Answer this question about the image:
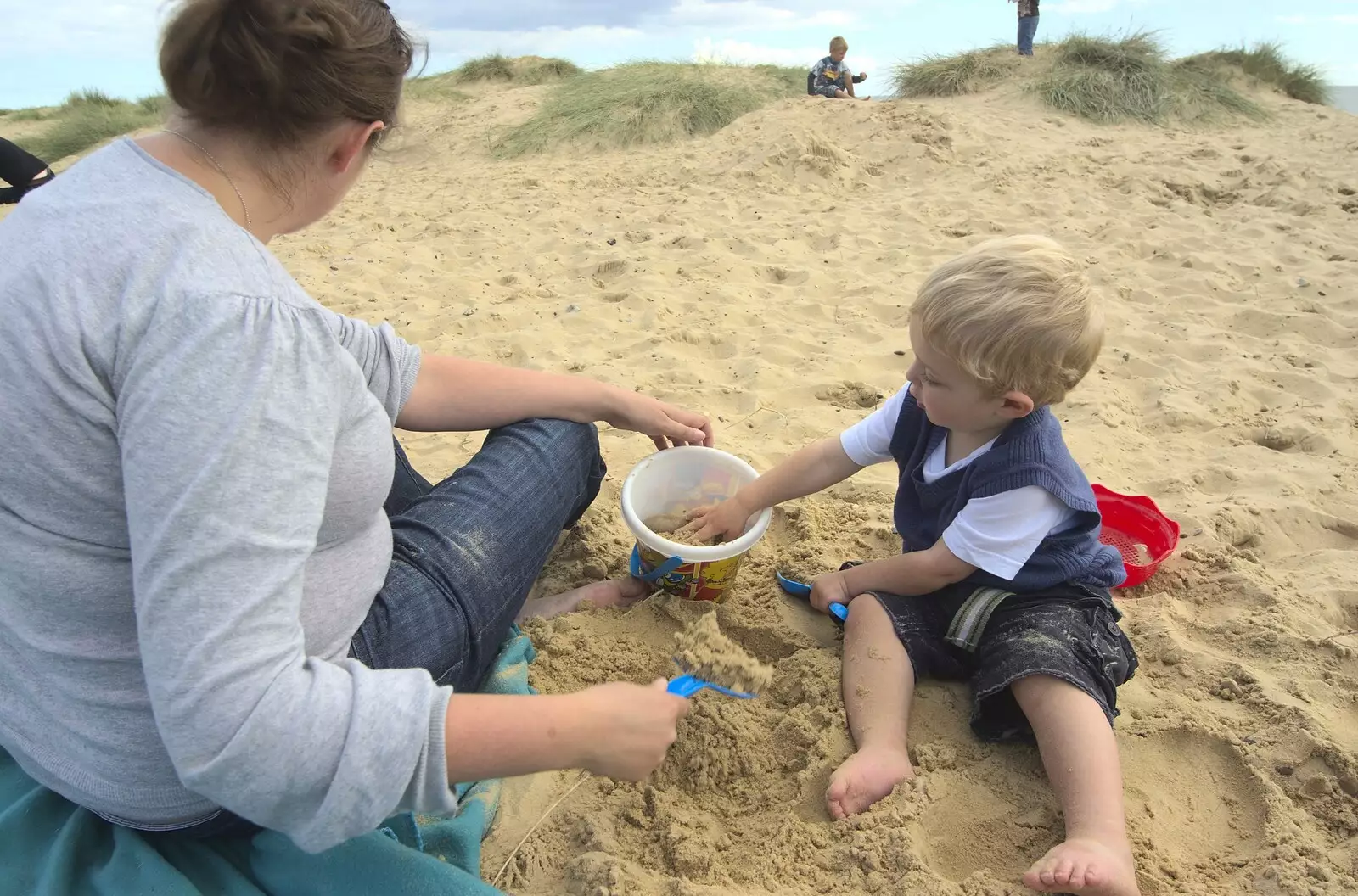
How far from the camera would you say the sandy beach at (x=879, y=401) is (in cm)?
159

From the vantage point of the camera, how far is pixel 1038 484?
5.72 feet

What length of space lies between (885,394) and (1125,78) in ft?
25.9

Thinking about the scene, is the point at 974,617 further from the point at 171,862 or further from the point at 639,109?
the point at 639,109

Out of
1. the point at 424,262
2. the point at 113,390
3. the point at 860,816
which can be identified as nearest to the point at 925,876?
the point at 860,816

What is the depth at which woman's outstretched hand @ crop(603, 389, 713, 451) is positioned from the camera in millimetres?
2156

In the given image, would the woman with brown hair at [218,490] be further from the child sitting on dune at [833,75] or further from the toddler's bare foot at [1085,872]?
the child sitting on dune at [833,75]

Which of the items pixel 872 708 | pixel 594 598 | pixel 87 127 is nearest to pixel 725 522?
pixel 594 598

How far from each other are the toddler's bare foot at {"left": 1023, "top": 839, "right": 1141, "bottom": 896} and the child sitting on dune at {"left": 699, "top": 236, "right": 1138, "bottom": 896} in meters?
0.08

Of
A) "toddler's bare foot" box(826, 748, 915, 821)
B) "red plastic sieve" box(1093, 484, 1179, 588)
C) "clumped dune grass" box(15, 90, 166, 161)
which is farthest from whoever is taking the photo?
"clumped dune grass" box(15, 90, 166, 161)

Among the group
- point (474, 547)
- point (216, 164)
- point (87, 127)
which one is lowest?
point (474, 547)

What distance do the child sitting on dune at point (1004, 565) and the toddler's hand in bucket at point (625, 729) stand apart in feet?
2.07

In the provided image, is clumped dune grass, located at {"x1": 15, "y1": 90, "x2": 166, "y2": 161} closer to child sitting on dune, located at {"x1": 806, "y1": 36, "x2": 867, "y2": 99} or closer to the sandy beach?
the sandy beach

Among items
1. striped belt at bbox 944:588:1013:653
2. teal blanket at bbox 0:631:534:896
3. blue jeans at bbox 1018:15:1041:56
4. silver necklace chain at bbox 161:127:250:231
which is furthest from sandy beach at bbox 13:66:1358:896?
blue jeans at bbox 1018:15:1041:56

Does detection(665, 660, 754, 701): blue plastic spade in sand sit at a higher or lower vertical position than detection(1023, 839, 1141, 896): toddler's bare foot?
higher
